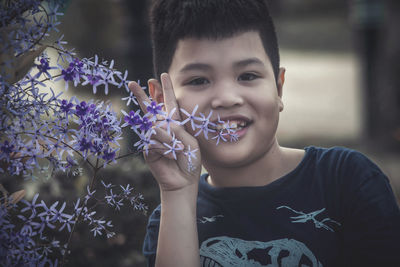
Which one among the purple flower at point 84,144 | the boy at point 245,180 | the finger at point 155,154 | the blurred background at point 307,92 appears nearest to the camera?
the purple flower at point 84,144

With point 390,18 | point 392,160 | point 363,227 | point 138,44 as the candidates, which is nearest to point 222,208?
point 363,227

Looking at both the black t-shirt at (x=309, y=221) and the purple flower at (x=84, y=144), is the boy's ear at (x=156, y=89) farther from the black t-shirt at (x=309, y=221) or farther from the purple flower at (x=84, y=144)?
the purple flower at (x=84, y=144)

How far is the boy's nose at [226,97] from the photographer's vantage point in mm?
1810

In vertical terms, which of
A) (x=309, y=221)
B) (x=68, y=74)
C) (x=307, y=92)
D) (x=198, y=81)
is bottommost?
(x=309, y=221)

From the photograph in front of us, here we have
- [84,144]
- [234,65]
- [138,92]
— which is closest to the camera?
Result: [84,144]

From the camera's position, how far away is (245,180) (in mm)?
2035

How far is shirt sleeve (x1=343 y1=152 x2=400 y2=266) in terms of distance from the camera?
1.88 m

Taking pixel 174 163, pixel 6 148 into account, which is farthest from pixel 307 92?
pixel 6 148

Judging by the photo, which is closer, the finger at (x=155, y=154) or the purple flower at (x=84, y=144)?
the purple flower at (x=84, y=144)

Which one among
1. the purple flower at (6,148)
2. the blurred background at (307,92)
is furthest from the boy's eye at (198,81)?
the blurred background at (307,92)

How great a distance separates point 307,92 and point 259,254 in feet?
32.4

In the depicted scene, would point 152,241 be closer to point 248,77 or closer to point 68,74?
point 248,77

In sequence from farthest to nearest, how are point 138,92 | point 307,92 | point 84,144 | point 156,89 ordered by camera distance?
point 307,92 → point 156,89 → point 138,92 → point 84,144

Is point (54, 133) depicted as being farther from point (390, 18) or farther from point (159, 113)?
point (390, 18)
